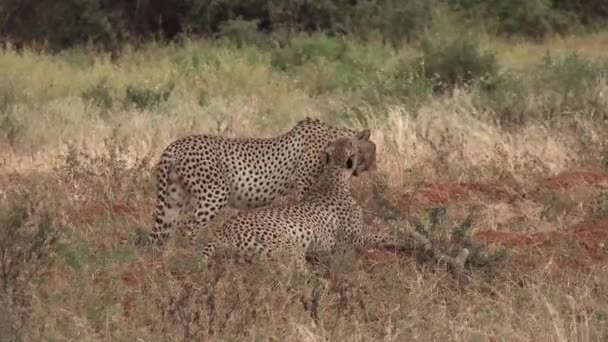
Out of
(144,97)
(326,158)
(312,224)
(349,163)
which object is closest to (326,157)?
(326,158)

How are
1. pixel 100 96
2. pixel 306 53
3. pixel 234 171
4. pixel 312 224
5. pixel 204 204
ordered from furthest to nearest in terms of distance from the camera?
1. pixel 306 53
2. pixel 100 96
3. pixel 234 171
4. pixel 204 204
5. pixel 312 224

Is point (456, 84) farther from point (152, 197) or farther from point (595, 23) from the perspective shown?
point (595, 23)

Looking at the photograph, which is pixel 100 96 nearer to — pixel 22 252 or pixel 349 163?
pixel 349 163

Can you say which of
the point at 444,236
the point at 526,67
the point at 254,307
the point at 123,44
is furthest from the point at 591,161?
the point at 123,44

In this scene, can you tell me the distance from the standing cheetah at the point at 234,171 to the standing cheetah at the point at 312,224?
1.11 feet

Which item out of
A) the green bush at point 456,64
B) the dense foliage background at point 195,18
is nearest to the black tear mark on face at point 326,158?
the green bush at point 456,64

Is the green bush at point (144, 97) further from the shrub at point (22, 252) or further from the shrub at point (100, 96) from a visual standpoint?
the shrub at point (22, 252)

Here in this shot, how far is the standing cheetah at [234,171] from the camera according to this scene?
7418 millimetres

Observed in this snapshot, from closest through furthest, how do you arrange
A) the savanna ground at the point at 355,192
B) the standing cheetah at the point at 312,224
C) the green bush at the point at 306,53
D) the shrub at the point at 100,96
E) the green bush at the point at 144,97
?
the savanna ground at the point at 355,192 → the standing cheetah at the point at 312,224 → the green bush at the point at 144,97 → the shrub at the point at 100,96 → the green bush at the point at 306,53

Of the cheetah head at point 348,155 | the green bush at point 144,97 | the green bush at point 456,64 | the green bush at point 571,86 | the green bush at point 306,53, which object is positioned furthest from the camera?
the green bush at point 306,53

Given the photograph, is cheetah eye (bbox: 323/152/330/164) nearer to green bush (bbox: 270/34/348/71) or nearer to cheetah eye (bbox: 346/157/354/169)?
cheetah eye (bbox: 346/157/354/169)

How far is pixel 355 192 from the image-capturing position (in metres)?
8.53

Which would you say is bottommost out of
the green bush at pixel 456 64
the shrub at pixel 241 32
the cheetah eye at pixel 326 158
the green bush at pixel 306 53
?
the shrub at pixel 241 32

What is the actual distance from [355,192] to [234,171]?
47.8 inches
